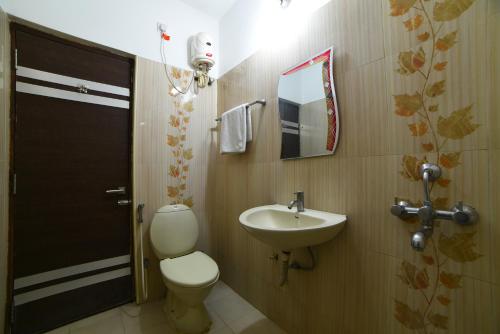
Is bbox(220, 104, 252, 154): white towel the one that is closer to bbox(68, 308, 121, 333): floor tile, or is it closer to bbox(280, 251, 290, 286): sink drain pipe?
bbox(280, 251, 290, 286): sink drain pipe

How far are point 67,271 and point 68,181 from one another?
0.62 m

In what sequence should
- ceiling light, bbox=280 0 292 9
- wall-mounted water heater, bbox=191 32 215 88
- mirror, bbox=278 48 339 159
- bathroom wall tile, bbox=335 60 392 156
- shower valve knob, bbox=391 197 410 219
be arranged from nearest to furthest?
1. shower valve knob, bbox=391 197 410 219
2. bathroom wall tile, bbox=335 60 392 156
3. mirror, bbox=278 48 339 159
4. ceiling light, bbox=280 0 292 9
5. wall-mounted water heater, bbox=191 32 215 88

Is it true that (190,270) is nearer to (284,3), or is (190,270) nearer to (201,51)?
(201,51)

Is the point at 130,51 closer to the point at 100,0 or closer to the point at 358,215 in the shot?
the point at 100,0

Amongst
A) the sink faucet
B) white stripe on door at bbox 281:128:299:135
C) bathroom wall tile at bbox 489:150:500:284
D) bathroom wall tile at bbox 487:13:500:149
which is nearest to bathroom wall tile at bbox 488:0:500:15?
bathroom wall tile at bbox 487:13:500:149

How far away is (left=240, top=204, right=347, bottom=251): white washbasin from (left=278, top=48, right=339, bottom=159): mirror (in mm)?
343

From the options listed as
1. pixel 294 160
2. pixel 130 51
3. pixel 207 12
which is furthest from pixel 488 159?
pixel 207 12

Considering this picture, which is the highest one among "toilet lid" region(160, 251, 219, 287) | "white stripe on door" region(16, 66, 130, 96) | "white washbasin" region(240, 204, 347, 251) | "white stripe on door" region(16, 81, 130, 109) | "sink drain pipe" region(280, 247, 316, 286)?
"white stripe on door" region(16, 66, 130, 96)

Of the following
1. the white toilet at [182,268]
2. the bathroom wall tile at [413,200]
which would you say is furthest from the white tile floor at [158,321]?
the bathroom wall tile at [413,200]

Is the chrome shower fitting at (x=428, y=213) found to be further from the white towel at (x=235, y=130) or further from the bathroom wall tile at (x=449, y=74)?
the white towel at (x=235, y=130)

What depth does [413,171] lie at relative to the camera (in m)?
0.86

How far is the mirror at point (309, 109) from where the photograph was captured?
3.73 feet

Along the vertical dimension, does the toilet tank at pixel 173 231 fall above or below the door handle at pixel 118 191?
below

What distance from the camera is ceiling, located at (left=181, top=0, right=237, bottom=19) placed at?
1.88 metres
